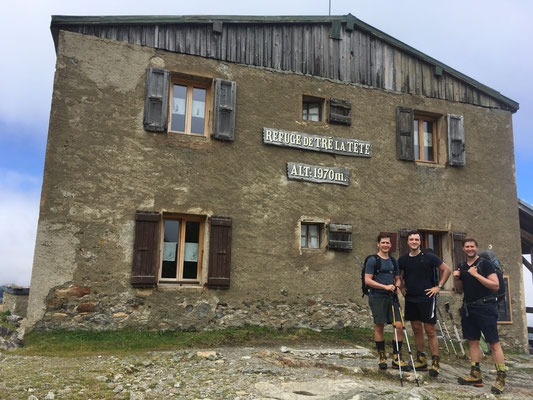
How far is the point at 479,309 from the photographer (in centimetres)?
545

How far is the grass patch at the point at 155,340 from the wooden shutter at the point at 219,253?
879 mm

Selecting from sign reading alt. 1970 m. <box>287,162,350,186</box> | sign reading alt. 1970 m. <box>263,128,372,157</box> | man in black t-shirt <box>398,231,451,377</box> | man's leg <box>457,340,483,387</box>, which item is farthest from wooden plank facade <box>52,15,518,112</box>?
man's leg <box>457,340,483,387</box>

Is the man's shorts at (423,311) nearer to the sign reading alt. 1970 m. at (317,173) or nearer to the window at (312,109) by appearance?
the sign reading alt. 1970 m. at (317,173)

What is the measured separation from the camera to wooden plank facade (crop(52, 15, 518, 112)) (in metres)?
8.55

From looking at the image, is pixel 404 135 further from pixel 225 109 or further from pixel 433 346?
pixel 433 346

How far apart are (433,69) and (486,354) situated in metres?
6.50

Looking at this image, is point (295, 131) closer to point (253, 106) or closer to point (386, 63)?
point (253, 106)

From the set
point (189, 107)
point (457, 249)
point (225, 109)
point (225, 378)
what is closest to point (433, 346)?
point (225, 378)

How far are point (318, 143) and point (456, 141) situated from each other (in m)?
3.53

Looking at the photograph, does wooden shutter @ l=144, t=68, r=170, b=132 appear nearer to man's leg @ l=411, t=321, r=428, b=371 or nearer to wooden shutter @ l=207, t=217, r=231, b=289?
wooden shutter @ l=207, t=217, r=231, b=289

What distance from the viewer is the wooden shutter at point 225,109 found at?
340 inches

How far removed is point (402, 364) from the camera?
565 cm

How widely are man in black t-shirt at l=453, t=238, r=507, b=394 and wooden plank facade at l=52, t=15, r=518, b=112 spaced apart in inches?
225

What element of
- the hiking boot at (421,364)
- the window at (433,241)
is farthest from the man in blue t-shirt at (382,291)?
the window at (433,241)
